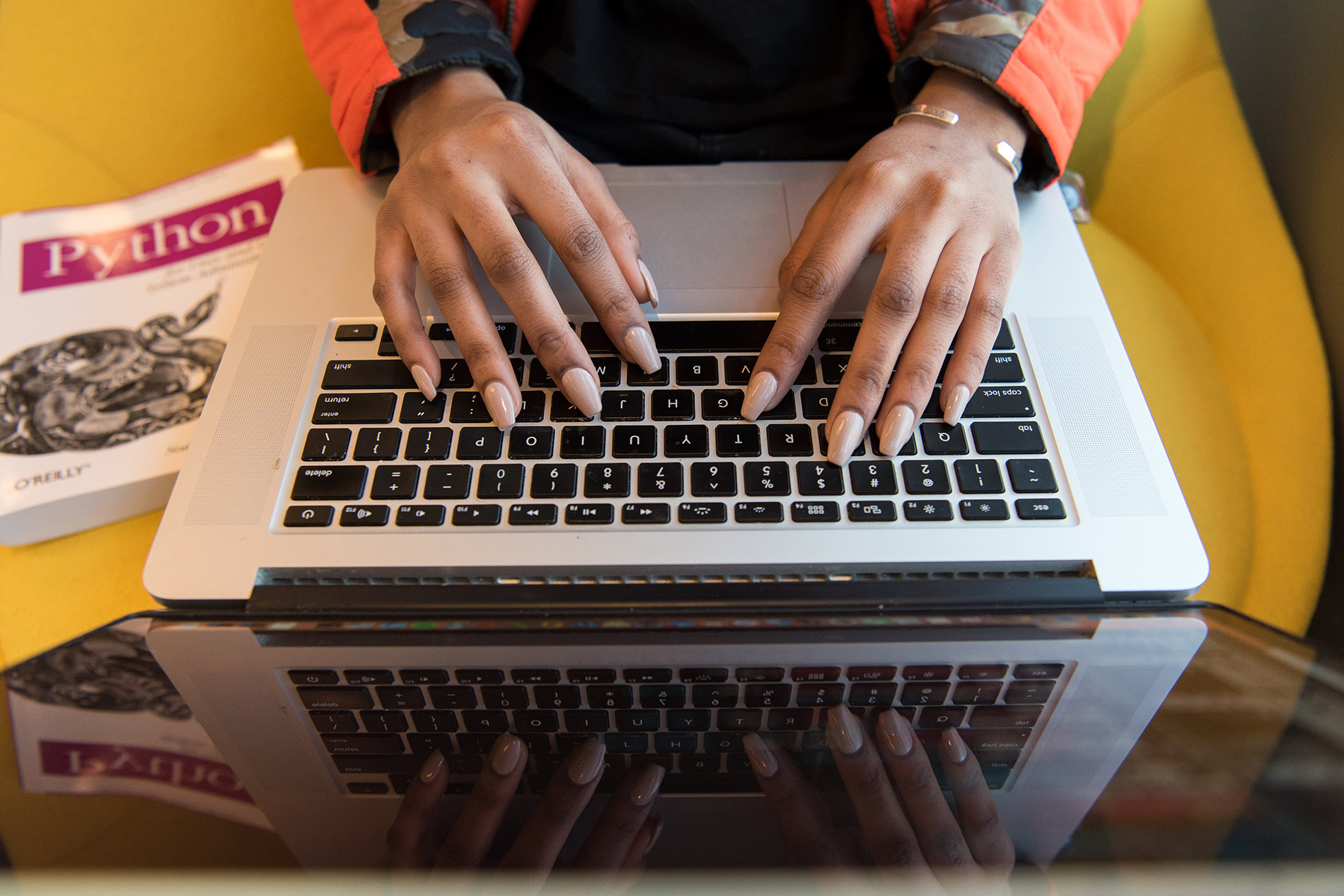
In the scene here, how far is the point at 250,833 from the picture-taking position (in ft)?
0.95

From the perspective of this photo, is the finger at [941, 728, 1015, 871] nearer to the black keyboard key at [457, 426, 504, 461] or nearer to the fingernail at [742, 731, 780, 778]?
the fingernail at [742, 731, 780, 778]

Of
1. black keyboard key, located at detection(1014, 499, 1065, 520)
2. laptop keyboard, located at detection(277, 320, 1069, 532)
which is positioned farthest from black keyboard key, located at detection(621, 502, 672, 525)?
black keyboard key, located at detection(1014, 499, 1065, 520)

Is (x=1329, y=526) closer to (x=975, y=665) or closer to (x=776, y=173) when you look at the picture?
(x=975, y=665)

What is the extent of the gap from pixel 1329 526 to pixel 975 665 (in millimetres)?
393

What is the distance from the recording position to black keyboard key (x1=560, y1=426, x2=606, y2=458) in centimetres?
45

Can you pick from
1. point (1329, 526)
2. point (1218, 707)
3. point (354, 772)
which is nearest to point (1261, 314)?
point (1329, 526)

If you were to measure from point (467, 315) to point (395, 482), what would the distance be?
13cm

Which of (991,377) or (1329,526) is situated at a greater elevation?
(991,377)

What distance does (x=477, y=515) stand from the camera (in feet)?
1.42

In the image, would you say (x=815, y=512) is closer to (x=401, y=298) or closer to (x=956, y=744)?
(x=956, y=744)

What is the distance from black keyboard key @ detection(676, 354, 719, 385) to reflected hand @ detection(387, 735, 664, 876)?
9.5 inches

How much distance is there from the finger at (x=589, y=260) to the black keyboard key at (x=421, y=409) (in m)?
0.12

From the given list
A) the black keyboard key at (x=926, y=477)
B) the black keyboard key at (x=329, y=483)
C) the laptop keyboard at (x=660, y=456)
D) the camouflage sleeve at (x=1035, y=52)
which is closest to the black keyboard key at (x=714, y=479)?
the laptop keyboard at (x=660, y=456)

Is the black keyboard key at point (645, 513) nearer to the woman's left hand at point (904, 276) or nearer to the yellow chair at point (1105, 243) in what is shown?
the woman's left hand at point (904, 276)
